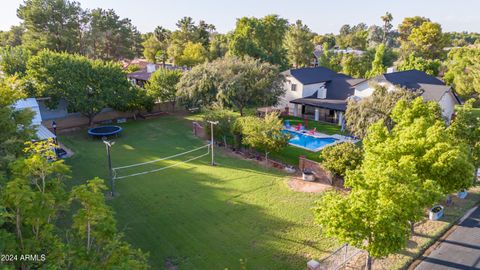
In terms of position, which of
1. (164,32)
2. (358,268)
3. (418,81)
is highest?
(164,32)

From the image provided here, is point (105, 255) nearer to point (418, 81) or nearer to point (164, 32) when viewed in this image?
point (418, 81)

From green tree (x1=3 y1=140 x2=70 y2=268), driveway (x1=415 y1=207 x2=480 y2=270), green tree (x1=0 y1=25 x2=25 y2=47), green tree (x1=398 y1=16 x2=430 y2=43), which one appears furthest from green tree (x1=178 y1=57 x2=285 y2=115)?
green tree (x1=398 y1=16 x2=430 y2=43)

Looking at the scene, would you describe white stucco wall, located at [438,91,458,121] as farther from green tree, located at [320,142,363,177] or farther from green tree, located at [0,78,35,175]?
green tree, located at [0,78,35,175]

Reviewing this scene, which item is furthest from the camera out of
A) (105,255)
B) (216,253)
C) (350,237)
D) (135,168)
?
(135,168)

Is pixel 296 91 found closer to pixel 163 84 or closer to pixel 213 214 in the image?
pixel 163 84

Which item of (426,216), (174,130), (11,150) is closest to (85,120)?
(174,130)

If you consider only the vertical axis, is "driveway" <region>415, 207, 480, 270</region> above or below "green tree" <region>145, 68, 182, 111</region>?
below

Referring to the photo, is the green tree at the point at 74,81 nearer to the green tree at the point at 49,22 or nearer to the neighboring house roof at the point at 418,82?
the green tree at the point at 49,22
